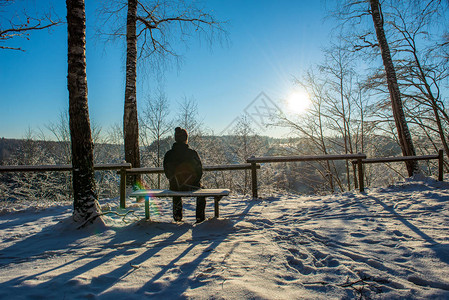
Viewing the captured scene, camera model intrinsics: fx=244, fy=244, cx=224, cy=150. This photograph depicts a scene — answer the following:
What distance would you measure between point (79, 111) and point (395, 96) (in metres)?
9.02

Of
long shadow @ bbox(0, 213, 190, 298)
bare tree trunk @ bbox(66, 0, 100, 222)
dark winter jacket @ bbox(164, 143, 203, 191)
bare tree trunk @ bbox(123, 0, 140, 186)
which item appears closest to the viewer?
long shadow @ bbox(0, 213, 190, 298)

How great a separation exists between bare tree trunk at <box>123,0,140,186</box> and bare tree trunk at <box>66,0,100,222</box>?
9.63 ft

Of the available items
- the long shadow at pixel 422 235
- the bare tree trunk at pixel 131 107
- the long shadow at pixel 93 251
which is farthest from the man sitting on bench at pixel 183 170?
the long shadow at pixel 422 235

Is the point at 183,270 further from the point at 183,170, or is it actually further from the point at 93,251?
the point at 183,170

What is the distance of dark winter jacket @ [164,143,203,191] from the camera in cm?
443

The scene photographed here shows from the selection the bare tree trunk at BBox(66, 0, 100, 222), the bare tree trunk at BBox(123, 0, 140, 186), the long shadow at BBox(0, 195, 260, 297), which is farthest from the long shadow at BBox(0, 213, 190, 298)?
the bare tree trunk at BBox(123, 0, 140, 186)

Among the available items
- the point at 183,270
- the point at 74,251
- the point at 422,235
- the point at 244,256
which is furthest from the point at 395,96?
the point at 74,251

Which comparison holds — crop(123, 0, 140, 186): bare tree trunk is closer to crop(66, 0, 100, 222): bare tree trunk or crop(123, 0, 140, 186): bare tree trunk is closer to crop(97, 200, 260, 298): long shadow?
crop(66, 0, 100, 222): bare tree trunk

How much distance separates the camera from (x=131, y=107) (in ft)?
23.5

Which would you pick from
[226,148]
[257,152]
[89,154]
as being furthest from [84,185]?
[226,148]

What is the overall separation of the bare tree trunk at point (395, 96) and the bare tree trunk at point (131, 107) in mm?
8018

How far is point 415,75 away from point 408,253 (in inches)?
580

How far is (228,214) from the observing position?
5102 mm

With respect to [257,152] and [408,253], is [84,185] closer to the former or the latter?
[408,253]
